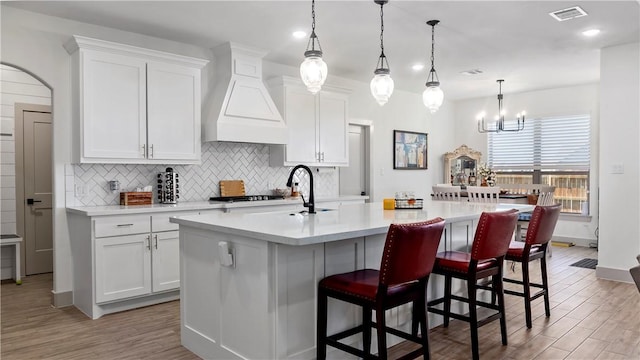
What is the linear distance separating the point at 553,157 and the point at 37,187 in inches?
305

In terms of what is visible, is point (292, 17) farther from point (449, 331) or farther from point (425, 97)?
point (449, 331)

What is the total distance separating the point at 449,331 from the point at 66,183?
11.7ft

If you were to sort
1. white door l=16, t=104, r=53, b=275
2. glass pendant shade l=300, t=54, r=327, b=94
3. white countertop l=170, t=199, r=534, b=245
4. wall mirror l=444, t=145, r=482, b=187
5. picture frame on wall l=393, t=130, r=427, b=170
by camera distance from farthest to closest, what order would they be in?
wall mirror l=444, t=145, r=482, b=187
picture frame on wall l=393, t=130, r=427, b=170
white door l=16, t=104, r=53, b=275
glass pendant shade l=300, t=54, r=327, b=94
white countertop l=170, t=199, r=534, b=245

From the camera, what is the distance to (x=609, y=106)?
5.13 m

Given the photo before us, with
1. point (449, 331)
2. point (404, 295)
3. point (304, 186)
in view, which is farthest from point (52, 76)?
point (449, 331)

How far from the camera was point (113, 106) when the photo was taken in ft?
13.6

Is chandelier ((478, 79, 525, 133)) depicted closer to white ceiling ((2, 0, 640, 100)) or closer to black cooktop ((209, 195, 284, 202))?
white ceiling ((2, 0, 640, 100))

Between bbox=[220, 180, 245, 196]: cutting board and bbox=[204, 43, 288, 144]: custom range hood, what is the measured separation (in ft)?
1.95

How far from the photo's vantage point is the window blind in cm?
740

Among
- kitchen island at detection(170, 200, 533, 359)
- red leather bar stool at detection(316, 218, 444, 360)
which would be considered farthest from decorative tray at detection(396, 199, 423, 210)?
red leather bar stool at detection(316, 218, 444, 360)

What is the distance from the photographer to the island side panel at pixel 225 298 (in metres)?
2.43

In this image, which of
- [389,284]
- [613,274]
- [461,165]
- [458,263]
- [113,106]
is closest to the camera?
[389,284]

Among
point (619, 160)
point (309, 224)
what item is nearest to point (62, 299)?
point (309, 224)

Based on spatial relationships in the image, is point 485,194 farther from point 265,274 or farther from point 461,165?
point 265,274
